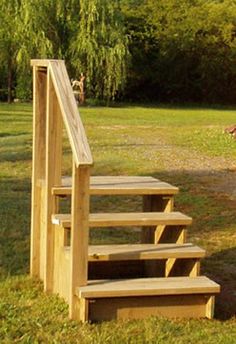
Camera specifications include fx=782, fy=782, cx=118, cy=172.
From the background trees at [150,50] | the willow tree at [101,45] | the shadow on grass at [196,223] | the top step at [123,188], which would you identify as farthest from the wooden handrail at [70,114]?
the background trees at [150,50]

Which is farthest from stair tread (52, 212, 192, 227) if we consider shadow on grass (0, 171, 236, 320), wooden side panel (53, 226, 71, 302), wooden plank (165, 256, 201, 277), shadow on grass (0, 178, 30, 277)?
shadow on grass (0, 178, 30, 277)

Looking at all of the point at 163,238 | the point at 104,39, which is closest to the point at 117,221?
the point at 163,238

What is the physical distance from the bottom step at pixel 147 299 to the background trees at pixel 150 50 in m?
28.3

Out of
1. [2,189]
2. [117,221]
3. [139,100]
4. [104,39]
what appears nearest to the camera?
[117,221]

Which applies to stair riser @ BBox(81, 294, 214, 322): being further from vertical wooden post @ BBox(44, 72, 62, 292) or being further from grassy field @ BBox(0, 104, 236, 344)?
vertical wooden post @ BBox(44, 72, 62, 292)

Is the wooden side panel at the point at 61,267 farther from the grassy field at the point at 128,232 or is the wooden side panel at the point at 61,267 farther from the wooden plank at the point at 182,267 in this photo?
the wooden plank at the point at 182,267

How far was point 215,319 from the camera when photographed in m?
4.60

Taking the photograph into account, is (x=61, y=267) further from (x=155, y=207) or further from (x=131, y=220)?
(x=155, y=207)

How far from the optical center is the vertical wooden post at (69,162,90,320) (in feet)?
14.0

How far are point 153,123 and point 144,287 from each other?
20468 millimetres

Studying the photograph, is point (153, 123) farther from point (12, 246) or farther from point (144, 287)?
point (144, 287)

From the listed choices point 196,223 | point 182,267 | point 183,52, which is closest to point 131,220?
point 182,267

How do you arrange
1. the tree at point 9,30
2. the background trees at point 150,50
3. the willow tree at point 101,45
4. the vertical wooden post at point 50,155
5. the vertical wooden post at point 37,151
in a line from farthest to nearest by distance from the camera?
the background trees at point 150,50
the willow tree at point 101,45
the tree at point 9,30
the vertical wooden post at point 37,151
the vertical wooden post at point 50,155

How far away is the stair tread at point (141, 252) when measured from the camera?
4.71m
